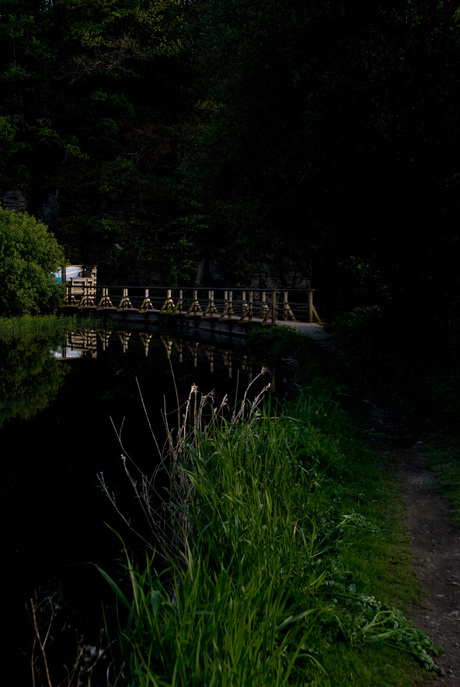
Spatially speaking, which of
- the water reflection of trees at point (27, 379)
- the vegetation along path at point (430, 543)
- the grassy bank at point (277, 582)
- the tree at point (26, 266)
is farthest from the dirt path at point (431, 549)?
the tree at point (26, 266)

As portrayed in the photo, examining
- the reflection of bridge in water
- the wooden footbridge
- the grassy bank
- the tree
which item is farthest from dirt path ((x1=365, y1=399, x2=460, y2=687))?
the tree

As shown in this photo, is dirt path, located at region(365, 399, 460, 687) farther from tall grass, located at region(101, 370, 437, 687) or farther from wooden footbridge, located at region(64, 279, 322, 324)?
wooden footbridge, located at region(64, 279, 322, 324)

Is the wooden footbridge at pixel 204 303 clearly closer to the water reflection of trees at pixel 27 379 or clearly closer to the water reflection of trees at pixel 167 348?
the water reflection of trees at pixel 167 348

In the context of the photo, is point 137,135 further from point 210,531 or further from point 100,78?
point 210,531

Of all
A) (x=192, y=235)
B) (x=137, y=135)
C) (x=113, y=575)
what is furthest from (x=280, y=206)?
(x=137, y=135)

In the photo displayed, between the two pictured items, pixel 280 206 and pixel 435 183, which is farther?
pixel 280 206

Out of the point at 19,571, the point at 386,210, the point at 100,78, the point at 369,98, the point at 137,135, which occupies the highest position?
the point at 100,78

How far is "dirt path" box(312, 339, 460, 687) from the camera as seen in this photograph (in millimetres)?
3236

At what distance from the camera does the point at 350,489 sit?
559 cm

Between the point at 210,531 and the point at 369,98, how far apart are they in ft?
30.5

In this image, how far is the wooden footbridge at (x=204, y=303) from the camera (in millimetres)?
23328

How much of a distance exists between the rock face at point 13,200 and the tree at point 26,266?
9795 mm

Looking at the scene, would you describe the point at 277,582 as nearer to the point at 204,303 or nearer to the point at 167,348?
the point at 167,348

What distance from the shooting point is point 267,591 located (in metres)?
3.03
